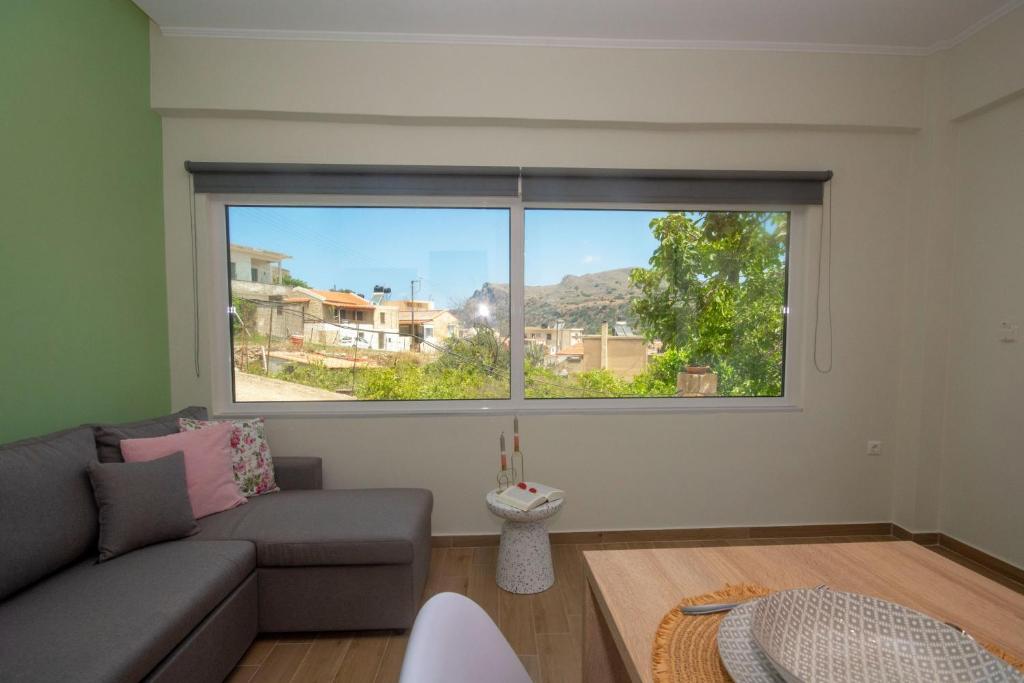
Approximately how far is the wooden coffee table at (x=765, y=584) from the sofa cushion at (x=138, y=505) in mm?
1682

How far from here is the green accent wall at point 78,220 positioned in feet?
5.98

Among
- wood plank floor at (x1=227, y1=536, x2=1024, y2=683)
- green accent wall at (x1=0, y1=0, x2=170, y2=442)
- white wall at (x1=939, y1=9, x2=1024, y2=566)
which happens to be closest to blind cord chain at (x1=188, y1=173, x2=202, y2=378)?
green accent wall at (x1=0, y1=0, x2=170, y2=442)

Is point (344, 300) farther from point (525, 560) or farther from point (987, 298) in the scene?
point (987, 298)

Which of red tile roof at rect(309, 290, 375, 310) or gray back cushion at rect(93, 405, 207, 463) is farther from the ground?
red tile roof at rect(309, 290, 375, 310)

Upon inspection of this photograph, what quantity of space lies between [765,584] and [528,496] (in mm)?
1417

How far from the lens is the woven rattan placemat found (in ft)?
2.43

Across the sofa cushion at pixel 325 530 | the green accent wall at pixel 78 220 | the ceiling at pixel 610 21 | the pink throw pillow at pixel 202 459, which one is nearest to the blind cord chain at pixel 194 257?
the green accent wall at pixel 78 220

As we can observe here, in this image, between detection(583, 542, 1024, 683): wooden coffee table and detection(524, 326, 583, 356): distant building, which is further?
detection(524, 326, 583, 356): distant building

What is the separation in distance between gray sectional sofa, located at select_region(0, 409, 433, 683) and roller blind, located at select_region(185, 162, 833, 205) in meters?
1.37

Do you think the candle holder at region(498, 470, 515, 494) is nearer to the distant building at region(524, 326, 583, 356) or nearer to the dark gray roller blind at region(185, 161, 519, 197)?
the distant building at region(524, 326, 583, 356)

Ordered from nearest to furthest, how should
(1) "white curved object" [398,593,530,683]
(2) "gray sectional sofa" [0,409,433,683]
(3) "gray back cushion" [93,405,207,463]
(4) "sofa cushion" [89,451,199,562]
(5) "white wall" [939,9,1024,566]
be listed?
(1) "white curved object" [398,593,530,683] → (2) "gray sectional sofa" [0,409,433,683] → (4) "sofa cushion" [89,451,199,562] → (3) "gray back cushion" [93,405,207,463] → (5) "white wall" [939,9,1024,566]

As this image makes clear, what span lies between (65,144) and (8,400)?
1120 mm

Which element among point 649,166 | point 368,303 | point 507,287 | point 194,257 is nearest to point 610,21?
point 649,166

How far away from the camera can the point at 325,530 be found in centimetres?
195
